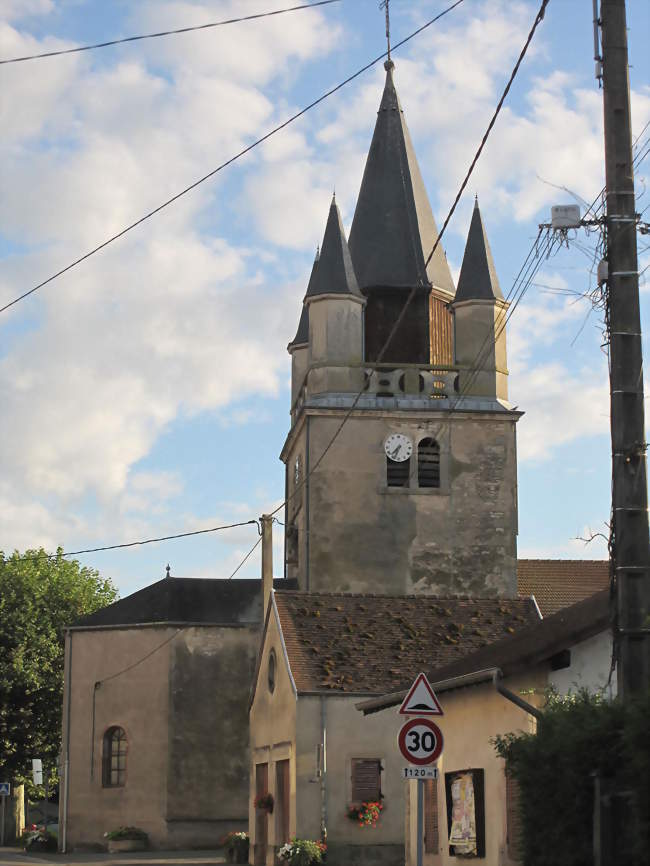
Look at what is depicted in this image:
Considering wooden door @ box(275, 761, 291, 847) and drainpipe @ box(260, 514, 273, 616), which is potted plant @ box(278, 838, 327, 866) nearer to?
wooden door @ box(275, 761, 291, 847)

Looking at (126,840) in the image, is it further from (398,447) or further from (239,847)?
(398,447)

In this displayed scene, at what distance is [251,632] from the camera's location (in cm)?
4247

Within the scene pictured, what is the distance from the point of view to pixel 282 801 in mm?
29625

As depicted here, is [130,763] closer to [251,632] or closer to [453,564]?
[251,632]

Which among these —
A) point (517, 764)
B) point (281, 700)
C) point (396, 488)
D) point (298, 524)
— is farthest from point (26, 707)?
point (517, 764)

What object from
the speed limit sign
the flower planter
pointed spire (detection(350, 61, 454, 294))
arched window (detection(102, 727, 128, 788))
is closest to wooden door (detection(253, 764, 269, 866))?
the flower planter

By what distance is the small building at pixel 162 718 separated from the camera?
4084cm

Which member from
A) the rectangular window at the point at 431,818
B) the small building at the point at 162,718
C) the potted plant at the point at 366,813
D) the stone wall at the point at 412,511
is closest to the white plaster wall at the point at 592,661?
the rectangular window at the point at 431,818

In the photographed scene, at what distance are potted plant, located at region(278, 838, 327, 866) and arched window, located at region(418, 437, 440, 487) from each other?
16.0 m

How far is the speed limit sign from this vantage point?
13.8m

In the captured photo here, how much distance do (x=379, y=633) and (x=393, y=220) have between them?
61.8 ft

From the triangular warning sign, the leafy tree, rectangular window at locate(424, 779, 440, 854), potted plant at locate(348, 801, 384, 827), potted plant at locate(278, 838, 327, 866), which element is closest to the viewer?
the triangular warning sign

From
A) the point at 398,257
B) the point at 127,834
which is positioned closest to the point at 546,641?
the point at 127,834

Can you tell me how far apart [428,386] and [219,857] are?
1450cm
